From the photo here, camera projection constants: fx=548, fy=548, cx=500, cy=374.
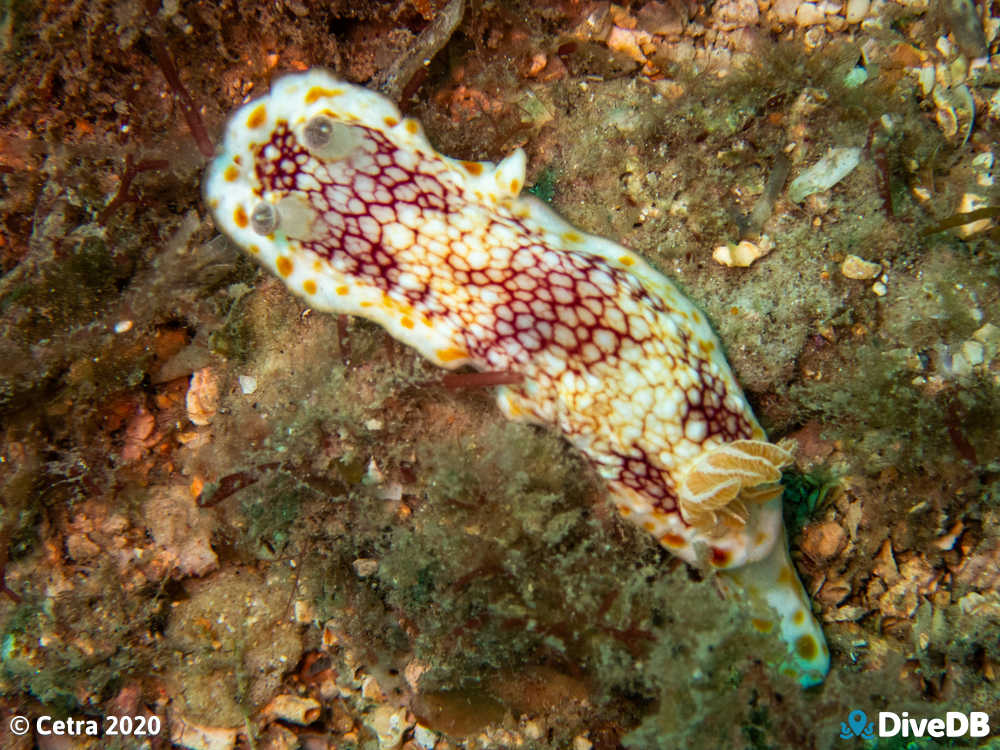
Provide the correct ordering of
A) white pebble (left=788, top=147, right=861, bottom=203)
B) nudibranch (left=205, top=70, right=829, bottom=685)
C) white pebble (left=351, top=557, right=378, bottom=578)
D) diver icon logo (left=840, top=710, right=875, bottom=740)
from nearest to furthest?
diver icon logo (left=840, top=710, right=875, bottom=740)
nudibranch (left=205, top=70, right=829, bottom=685)
white pebble (left=788, top=147, right=861, bottom=203)
white pebble (left=351, top=557, right=378, bottom=578)

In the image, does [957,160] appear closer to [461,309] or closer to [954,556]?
[954,556]

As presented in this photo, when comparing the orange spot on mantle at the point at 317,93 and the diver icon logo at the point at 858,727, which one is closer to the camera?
the diver icon logo at the point at 858,727

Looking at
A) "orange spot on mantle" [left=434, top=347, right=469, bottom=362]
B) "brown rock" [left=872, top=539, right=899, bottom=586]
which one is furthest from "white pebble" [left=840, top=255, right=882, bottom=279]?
"orange spot on mantle" [left=434, top=347, right=469, bottom=362]

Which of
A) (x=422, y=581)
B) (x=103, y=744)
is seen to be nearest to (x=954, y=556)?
(x=422, y=581)

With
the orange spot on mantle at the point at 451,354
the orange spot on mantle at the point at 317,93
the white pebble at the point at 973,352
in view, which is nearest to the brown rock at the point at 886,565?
the white pebble at the point at 973,352

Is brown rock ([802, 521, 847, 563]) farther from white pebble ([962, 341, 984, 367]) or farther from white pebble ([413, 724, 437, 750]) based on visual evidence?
white pebble ([413, 724, 437, 750])

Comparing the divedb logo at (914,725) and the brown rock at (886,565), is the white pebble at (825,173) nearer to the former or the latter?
the brown rock at (886,565)
